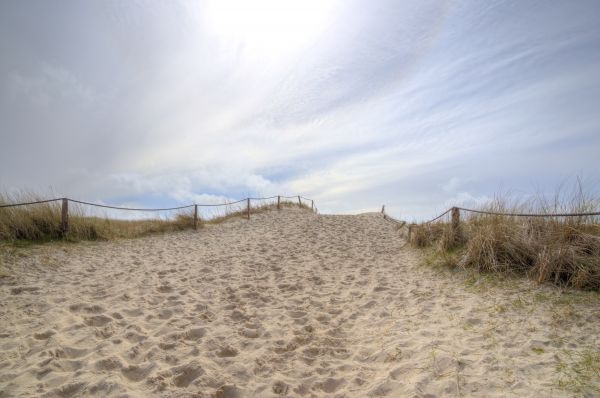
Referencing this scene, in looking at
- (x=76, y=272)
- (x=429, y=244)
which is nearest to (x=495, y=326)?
(x=429, y=244)

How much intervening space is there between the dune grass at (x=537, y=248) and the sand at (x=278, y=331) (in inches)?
10.9

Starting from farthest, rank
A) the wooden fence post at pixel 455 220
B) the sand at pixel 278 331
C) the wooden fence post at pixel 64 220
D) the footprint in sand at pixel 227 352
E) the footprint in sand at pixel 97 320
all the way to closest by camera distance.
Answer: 1. the wooden fence post at pixel 64 220
2. the wooden fence post at pixel 455 220
3. the footprint in sand at pixel 97 320
4. the footprint in sand at pixel 227 352
5. the sand at pixel 278 331

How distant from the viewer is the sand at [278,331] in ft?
9.00

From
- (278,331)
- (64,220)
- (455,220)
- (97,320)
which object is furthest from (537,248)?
(64,220)

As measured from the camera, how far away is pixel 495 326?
11.4 ft

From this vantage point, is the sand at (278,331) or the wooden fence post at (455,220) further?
the wooden fence post at (455,220)

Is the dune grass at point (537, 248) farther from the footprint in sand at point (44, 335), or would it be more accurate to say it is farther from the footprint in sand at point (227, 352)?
the footprint in sand at point (44, 335)

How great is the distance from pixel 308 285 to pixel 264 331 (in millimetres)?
1877

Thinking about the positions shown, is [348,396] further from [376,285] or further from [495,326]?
[376,285]

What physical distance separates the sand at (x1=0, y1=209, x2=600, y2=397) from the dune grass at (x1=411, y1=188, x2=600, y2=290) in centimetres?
28

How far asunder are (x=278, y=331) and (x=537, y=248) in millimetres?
3679

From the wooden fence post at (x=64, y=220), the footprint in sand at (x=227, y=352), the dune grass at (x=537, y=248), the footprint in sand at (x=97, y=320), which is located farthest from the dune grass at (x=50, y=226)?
the dune grass at (x=537, y=248)

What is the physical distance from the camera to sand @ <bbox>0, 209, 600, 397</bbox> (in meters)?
2.74

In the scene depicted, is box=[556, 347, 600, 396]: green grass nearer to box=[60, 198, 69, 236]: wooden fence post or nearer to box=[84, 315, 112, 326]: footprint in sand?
box=[84, 315, 112, 326]: footprint in sand
